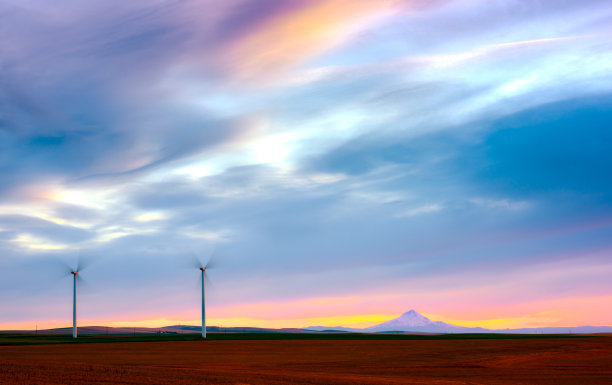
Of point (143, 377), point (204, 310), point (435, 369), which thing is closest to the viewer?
point (143, 377)

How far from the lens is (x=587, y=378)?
146 ft

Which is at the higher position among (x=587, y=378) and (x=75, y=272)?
(x=75, y=272)

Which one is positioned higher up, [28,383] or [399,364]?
[28,383]

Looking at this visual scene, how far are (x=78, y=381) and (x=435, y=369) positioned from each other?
31.4 m

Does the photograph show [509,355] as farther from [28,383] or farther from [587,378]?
[28,383]

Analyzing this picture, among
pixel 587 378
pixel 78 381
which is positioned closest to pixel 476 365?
pixel 587 378

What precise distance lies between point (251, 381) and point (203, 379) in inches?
123

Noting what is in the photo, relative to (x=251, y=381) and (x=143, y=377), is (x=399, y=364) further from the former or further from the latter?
(x=143, y=377)

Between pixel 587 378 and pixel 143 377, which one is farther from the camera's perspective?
pixel 587 378

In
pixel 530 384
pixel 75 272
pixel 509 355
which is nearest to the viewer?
pixel 530 384

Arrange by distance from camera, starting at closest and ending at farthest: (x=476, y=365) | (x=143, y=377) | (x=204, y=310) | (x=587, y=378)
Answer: (x=143, y=377) → (x=587, y=378) → (x=476, y=365) → (x=204, y=310)

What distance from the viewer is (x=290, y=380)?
37844 mm

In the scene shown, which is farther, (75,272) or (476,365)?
(75,272)

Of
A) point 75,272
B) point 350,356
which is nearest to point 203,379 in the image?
point 350,356
